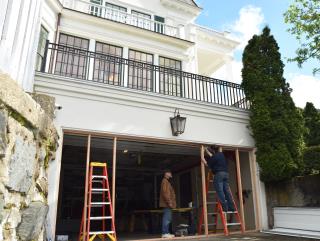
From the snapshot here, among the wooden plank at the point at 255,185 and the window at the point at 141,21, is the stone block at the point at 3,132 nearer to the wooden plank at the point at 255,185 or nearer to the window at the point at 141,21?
the wooden plank at the point at 255,185

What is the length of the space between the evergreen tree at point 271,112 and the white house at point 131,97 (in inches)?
15.9

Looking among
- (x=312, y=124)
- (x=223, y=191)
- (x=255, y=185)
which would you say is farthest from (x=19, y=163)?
(x=312, y=124)

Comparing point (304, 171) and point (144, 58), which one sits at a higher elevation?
point (144, 58)

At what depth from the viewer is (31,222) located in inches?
129

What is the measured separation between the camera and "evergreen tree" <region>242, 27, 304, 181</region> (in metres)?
7.37

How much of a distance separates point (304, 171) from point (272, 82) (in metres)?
2.70

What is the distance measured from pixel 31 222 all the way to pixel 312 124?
1207 cm

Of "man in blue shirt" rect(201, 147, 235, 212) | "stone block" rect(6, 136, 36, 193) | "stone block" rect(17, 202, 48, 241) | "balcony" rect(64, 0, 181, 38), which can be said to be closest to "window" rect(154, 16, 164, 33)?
"balcony" rect(64, 0, 181, 38)

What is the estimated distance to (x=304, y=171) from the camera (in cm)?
758

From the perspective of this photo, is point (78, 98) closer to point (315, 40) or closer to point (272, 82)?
point (272, 82)

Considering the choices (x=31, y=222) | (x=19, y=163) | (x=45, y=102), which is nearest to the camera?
(x=19, y=163)

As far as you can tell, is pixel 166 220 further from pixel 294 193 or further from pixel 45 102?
pixel 45 102

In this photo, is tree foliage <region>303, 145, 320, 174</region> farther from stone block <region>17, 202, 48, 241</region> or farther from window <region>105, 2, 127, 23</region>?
window <region>105, 2, 127, 23</region>

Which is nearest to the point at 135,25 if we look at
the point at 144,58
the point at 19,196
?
the point at 144,58
